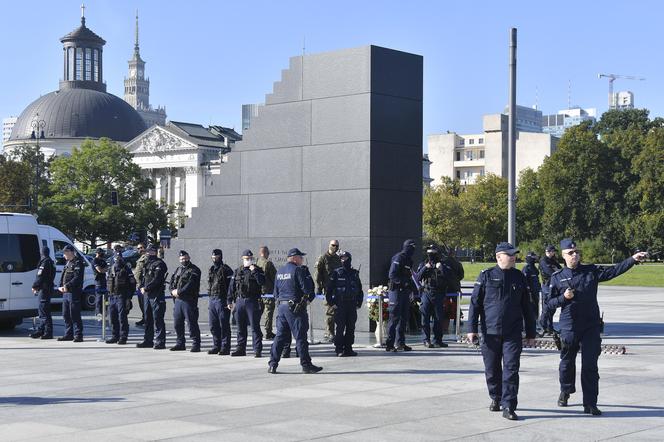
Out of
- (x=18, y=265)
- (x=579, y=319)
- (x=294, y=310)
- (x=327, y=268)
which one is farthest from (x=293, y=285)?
(x=18, y=265)

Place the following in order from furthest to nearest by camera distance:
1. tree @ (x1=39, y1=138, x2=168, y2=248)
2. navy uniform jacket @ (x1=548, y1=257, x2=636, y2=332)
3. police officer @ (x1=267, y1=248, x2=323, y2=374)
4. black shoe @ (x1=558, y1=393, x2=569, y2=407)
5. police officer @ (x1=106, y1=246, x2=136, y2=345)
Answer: tree @ (x1=39, y1=138, x2=168, y2=248) → police officer @ (x1=106, y1=246, x2=136, y2=345) → police officer @ (x1=267, y1=248, x2=323, y2=374) → black shoe @ (x1=558, y1=393, x2=569, y2=407) → navy uniform jacket @ (x1=548, y1=257, x2=636, y2=332)

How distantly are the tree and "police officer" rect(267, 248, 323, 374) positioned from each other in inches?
3040

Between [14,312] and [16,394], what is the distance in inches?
379

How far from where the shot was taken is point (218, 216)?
24125 millimetres

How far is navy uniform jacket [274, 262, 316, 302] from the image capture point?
14.9 m

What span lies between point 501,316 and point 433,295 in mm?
7452

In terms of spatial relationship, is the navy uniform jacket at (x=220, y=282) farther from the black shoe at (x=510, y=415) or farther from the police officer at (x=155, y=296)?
the black shoe at (x=510, y=415)

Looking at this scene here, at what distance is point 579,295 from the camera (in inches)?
438

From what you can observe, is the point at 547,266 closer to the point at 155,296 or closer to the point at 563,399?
the point at 155,296

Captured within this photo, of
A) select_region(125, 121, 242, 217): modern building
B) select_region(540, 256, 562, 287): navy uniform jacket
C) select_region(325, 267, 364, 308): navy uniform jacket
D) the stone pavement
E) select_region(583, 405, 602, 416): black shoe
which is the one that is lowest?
the stone pavement

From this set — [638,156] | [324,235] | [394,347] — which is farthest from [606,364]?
[638,156]

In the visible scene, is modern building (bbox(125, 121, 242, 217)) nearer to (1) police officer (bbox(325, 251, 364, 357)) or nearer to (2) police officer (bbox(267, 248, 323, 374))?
(1) police officer (bbox(325, 251, 364, 357))

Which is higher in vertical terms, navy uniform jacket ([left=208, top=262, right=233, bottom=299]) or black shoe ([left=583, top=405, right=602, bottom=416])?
navy uniform jacket ([left=208, top=262, right=233, bottom=299])

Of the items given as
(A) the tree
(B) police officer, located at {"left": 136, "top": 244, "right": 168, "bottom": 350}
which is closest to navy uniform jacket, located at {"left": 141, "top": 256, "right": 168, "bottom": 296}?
(B) police officer, located at {"left": 136, "top": 244, "right": 168, "bottom": 350}
